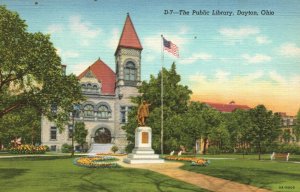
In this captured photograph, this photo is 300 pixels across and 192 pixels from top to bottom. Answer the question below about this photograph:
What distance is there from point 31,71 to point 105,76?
1315 inches

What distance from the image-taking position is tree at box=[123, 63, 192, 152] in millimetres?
41750

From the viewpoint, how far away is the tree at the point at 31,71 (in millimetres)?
25547

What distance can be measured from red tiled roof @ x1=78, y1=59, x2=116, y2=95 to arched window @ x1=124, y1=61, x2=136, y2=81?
4021mm

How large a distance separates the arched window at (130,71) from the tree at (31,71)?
81.2 ft

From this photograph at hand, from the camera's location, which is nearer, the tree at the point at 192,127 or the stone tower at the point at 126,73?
the tree at the point at 192,127

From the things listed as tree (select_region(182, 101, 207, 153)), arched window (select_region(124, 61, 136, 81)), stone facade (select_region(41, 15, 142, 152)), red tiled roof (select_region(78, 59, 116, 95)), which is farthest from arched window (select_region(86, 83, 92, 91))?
tree (select_region(182, 101, 207, 153))

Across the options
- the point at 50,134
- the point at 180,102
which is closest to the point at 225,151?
the point at 180,102

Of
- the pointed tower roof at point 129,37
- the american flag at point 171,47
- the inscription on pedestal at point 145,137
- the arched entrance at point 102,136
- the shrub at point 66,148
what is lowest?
the shrub at point 66,148

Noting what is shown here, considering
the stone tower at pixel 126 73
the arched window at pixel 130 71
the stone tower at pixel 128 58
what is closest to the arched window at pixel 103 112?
the stone tower at pixel 126 73

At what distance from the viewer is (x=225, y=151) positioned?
5794 cm

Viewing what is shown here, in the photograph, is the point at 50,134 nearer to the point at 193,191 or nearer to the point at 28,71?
the point at 28,71

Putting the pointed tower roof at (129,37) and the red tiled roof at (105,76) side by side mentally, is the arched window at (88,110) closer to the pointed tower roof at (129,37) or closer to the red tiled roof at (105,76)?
the red tiled roof at (105,76)

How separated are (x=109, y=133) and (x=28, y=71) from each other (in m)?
30.0

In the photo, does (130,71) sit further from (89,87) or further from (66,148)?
(66,148)
